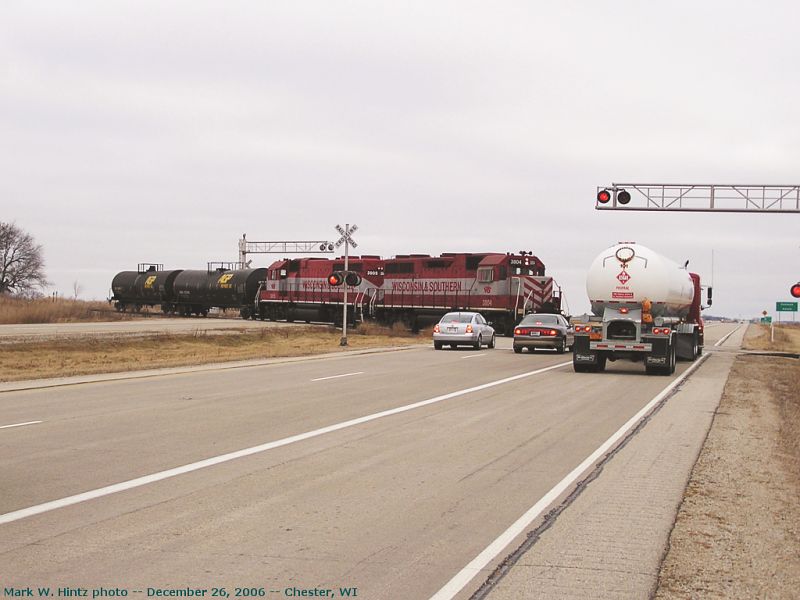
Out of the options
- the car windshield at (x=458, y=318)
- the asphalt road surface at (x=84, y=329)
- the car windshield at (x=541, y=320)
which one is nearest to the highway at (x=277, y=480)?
the car windshield at (x=541, y=320)

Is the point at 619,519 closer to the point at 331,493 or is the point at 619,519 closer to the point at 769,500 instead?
the point at 769,500

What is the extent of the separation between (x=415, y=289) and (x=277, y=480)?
46185 millimetres

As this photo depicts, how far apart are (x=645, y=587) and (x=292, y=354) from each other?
26.9m

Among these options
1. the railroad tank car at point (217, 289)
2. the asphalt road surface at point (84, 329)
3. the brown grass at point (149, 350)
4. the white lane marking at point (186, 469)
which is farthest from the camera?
the railroad tank car at point (217, 289)

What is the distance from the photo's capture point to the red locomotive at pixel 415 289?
5119 centimetres

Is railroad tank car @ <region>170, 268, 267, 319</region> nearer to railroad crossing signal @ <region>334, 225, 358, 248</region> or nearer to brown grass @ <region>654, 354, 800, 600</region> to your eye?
railroad crossing signal @ <region>334, 225, 358, 248</region>

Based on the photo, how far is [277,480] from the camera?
30.2 feet

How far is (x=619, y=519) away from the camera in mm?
7793

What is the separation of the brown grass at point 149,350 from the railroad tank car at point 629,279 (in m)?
11.7

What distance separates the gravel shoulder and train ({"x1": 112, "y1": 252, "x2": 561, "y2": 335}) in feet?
85.1

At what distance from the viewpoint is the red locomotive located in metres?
51.2

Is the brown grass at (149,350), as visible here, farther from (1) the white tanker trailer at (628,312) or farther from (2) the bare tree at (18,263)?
(2) the bare tree at (18,263)

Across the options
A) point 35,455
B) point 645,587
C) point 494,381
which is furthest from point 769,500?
point 494,381

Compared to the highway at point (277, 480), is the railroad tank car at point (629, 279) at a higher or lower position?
higher
